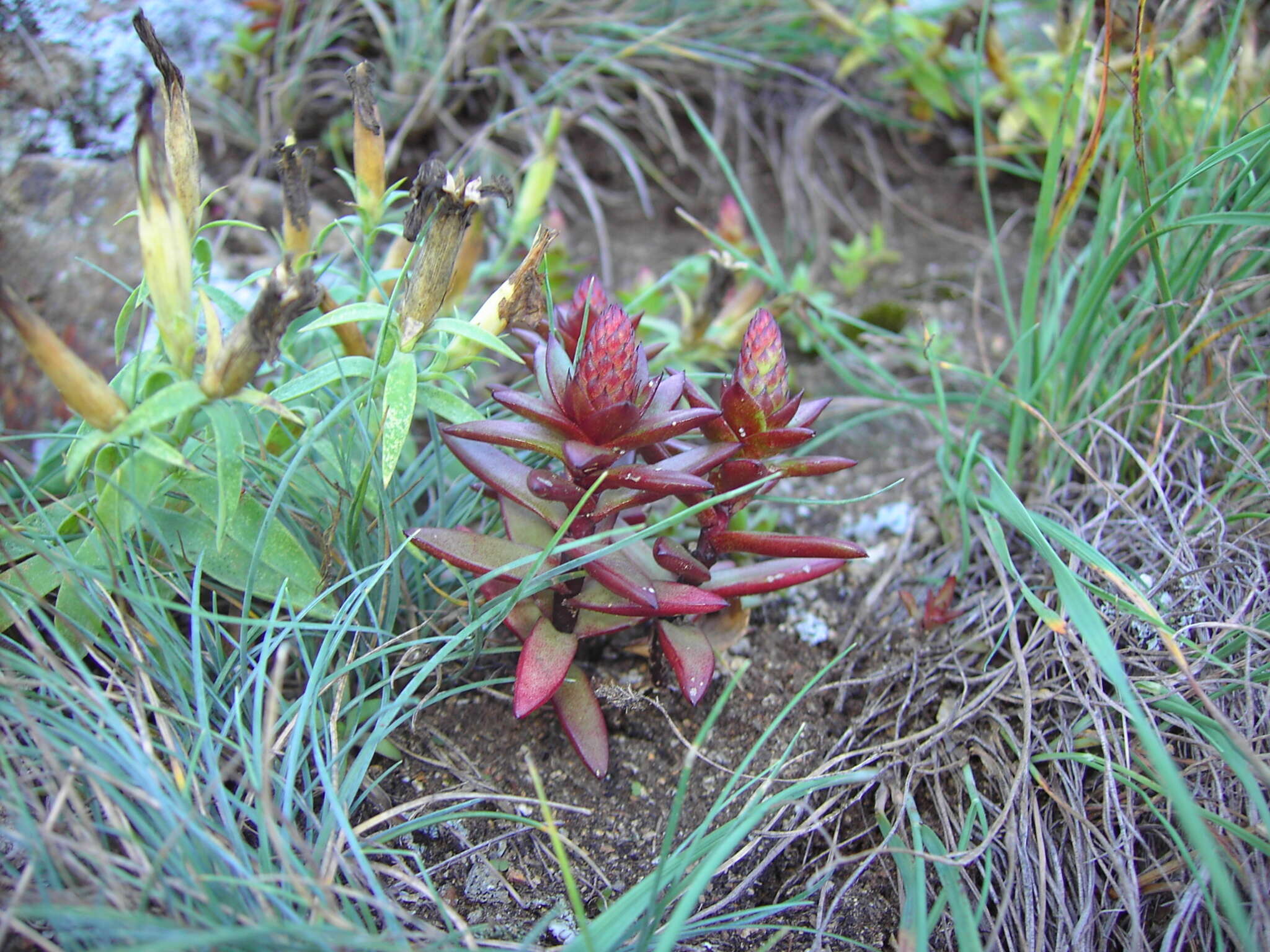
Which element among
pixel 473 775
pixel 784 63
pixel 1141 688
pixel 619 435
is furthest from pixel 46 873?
pixel 784 63

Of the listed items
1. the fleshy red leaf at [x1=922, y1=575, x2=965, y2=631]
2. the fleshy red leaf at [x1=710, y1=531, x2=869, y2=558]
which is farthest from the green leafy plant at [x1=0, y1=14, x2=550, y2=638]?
the fleshy red leaf at [x1=922, y1=575, x2=965, y2=631]

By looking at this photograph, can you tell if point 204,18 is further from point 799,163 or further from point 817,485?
point 817,485

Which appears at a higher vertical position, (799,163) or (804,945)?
(799,163)

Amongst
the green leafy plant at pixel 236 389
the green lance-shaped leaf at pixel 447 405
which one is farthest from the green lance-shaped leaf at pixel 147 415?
the green lance-shaped leaf at pixel 447 405

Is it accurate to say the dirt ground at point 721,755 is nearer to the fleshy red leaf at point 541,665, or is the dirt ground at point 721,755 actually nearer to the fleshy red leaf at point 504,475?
the fleshy red leaf at point 541,665

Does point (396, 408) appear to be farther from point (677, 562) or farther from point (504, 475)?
point (677, 562)

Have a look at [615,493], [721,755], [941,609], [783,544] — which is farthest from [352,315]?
[941,609]
